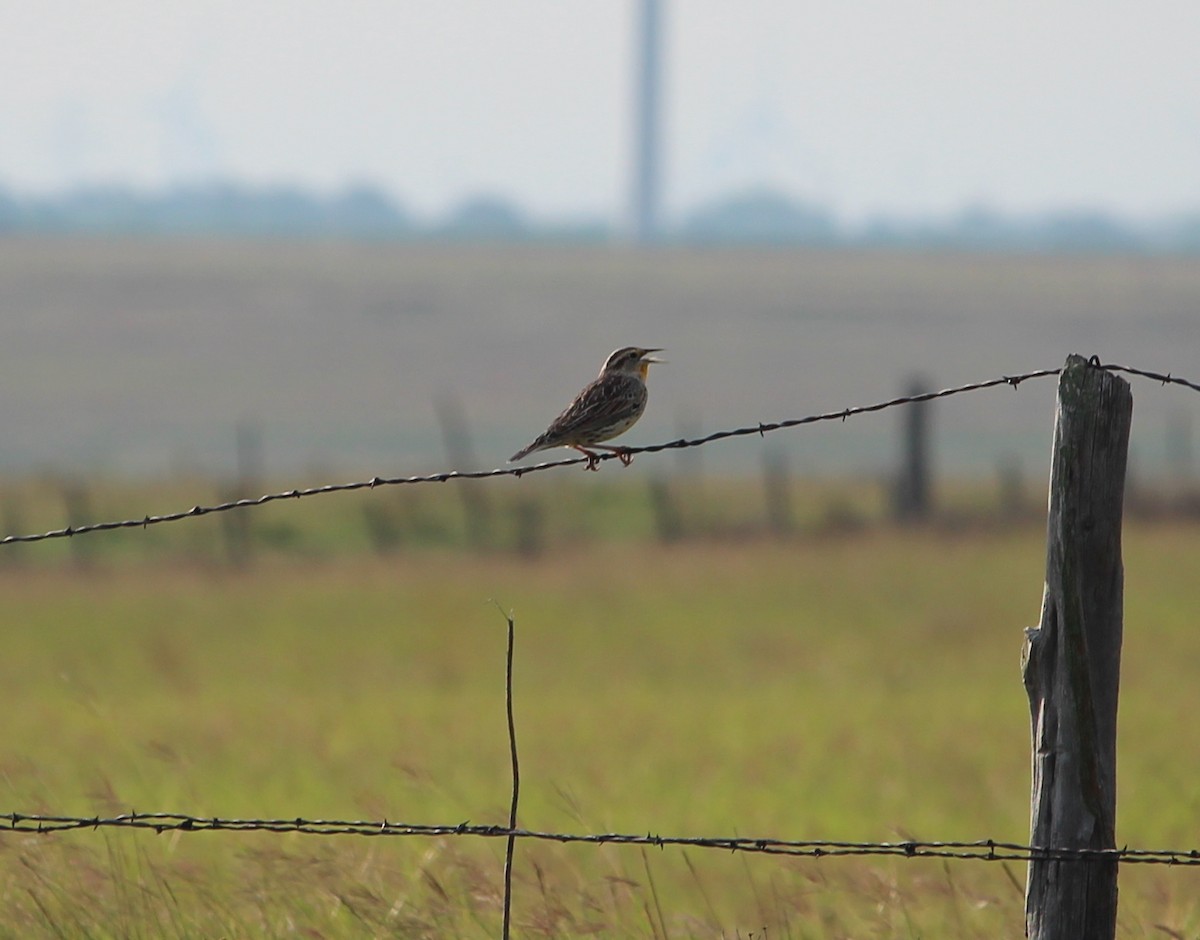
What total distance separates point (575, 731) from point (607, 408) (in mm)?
9519

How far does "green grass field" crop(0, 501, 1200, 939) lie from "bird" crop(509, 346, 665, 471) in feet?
2.87

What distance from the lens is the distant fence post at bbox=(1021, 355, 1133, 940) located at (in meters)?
4.75

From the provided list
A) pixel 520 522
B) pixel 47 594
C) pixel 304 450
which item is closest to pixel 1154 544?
pixel 520 522

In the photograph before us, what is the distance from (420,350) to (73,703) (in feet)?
304

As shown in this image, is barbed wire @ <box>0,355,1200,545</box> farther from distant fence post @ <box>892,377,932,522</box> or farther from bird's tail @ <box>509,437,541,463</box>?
distant fence post @ <box>892,377,932,522</box>

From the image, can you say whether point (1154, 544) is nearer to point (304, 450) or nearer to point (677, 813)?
point (677, 813)

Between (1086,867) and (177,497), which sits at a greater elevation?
(1086,867)

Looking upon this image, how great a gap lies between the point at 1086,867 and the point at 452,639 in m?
18.9

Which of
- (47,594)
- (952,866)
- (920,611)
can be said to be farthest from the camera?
(47,594)

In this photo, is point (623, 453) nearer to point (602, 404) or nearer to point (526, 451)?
point (602, 404)

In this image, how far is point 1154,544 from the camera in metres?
30.7

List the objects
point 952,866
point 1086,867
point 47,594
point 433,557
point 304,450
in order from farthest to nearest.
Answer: point 304,450 → point 433,557 → point 47,594 → point 952,866 → point 1086,867

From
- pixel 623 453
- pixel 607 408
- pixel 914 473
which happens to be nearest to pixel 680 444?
pixel 623 453

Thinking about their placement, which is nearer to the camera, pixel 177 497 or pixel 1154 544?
pixel 1154 544
